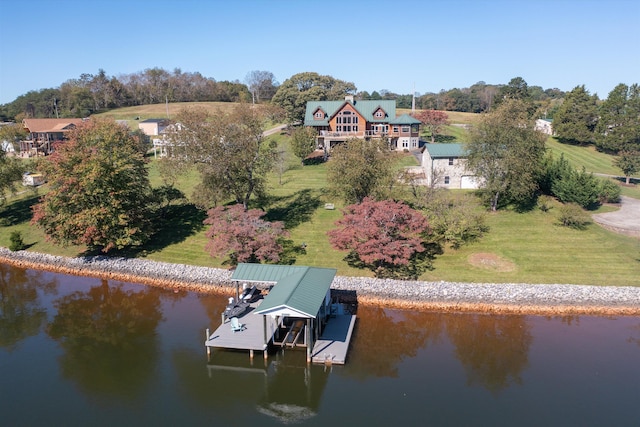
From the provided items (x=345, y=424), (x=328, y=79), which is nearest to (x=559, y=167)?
(x=345, y=424)

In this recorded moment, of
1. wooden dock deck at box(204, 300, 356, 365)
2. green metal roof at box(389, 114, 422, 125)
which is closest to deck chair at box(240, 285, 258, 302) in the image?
wooden dock deck at box(204, 300, 356, 365)

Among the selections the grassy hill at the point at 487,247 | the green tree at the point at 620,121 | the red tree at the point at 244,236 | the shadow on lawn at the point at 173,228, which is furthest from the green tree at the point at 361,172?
the green tree at the point at 620,121

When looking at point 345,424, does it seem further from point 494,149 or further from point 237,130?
point 494,149

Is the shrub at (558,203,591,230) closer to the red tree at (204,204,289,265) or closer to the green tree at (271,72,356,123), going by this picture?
the red tree at (204,204,289,265)

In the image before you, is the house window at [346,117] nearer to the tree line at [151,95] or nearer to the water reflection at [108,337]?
the water reflection at [108,337]

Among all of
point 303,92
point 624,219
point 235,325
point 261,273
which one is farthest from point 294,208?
point 303,92
